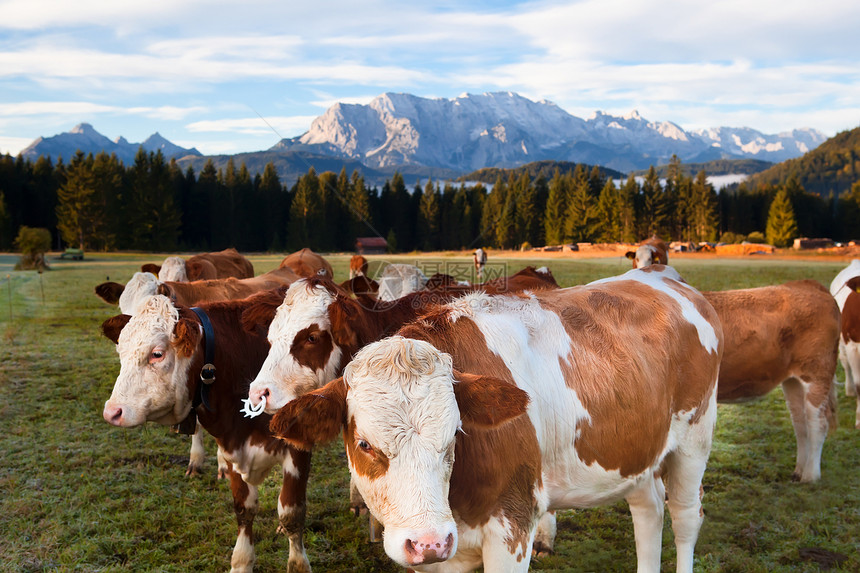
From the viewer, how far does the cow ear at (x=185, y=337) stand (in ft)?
13.5

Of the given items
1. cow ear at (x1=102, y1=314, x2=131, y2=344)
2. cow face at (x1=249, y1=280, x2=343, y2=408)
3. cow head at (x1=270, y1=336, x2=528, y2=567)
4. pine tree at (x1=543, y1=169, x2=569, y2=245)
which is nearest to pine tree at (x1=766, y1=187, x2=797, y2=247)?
pine tree at (x1=543, y1=169, x2=569, y2=245)

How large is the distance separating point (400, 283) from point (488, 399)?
684 cm

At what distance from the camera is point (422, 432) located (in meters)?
2.34

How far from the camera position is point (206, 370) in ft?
13.9

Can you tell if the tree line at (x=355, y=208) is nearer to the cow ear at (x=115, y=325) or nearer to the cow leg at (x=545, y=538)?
the cow ear at (x=115, y=325)

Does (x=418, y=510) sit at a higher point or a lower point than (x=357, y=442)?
lower

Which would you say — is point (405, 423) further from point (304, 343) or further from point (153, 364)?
point (153, 364)

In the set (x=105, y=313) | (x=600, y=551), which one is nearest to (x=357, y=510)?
(x=600, y=551)

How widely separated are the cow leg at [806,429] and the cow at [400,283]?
5.34 meters

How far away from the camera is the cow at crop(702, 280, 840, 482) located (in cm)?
660

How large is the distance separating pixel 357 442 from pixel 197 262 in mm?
9719

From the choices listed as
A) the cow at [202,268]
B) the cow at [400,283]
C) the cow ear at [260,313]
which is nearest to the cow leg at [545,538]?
the cow ear at [260,313]

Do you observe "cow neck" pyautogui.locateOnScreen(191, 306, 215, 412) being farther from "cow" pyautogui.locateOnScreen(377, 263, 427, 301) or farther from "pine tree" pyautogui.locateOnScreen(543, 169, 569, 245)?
"pine tree" pyautogui.locateOnScreen(543, 169, 569, 245)

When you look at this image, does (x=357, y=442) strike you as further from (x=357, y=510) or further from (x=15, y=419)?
(x=15, y=419)
